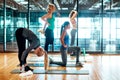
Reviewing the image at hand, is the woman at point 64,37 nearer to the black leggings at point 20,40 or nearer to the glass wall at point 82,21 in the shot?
the black leggings at point 20,40

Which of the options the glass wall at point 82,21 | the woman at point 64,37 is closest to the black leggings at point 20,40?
the woman at point 64,37

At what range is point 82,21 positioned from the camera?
34.7ft

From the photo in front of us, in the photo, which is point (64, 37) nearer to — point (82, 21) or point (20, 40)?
point (20, 40)

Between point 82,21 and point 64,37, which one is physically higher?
point 82,21

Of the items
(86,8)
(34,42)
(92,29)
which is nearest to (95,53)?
(92,29)

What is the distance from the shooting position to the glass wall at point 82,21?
34.3 ft

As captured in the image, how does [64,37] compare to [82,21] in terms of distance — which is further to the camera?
[82,21]

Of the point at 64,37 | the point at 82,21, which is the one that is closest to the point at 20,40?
the point at 64,37

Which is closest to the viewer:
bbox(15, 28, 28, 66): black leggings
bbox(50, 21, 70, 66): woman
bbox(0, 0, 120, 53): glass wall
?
bbox(15, 28, 28, 66): black leggings

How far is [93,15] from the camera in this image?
34.9 ft

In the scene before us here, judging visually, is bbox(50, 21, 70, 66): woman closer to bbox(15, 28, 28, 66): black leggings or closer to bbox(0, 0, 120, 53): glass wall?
bbox(15, 28, 28, 66): black leggings

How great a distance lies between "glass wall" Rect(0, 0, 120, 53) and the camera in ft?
34.3

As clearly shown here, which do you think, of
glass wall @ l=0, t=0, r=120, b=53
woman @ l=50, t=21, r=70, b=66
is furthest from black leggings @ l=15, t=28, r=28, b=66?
glass wall @ l=0, t=0, r=120, b=53

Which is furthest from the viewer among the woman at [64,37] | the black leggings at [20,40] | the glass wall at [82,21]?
the glass wall at [82,21]
